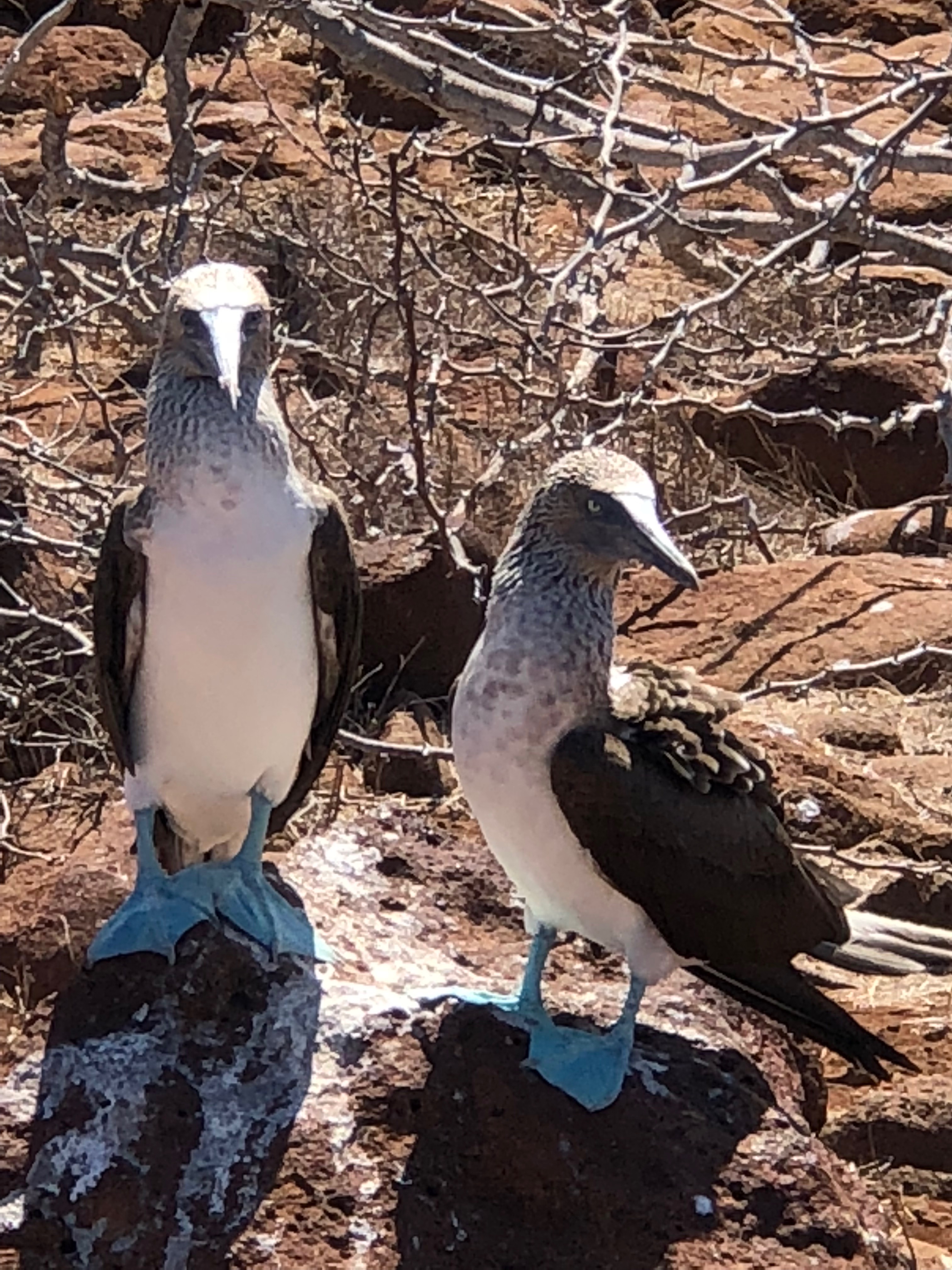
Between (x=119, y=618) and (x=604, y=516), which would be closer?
(x=604, y=516)

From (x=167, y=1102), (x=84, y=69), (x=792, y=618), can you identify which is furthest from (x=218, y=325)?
(x=84, y=69)

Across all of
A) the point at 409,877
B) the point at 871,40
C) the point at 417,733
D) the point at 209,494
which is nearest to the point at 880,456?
the point at 417,733

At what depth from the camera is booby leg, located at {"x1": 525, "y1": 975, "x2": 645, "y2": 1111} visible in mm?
3035

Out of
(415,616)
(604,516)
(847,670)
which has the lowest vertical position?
(415,616)

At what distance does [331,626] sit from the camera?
3.42 metres

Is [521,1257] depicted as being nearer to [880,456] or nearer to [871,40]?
[880,456]

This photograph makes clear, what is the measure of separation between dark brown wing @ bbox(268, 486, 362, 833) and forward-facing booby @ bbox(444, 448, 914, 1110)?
0.93 feet

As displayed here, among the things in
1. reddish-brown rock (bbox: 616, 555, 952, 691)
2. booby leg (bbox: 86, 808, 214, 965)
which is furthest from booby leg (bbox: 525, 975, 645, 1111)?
reddish-brown rock (bbox: 616, 555, 952, 691)

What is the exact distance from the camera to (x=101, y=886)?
11.7 feet

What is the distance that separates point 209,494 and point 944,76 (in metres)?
3.31

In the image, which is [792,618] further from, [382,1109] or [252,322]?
[382,1109]

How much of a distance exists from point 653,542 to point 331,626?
67cm

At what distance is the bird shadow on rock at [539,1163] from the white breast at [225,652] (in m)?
0.60

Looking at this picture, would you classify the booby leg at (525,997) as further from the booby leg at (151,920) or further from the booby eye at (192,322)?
the booby eye at (192,322)
